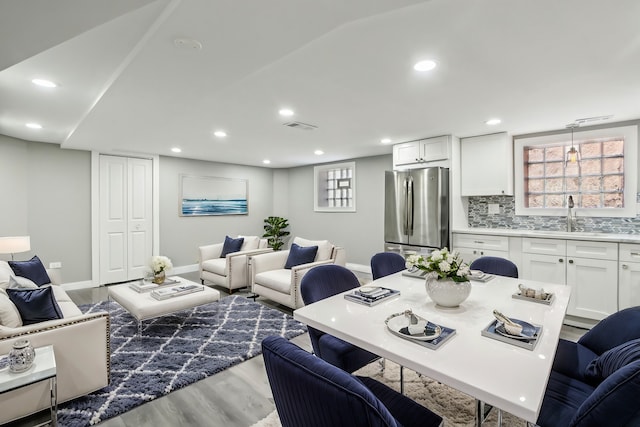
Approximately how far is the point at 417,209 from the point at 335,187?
8.98ft

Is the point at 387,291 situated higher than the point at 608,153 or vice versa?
the point at 608,153

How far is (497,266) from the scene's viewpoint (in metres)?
2.67

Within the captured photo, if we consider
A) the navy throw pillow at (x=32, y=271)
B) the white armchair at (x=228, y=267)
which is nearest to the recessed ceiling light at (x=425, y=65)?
the white armchair at (x=228, y=267)

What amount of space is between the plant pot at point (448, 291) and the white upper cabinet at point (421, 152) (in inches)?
115

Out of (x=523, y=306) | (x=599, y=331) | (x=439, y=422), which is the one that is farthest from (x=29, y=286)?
(x=599, y=331)

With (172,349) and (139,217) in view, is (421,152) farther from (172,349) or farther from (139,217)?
(139,217)

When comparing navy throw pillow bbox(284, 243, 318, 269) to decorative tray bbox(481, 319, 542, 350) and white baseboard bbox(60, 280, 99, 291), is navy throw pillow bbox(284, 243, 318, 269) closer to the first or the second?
decorative tray bbox(481, 319, 542, 350)

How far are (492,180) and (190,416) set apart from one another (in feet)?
13.7

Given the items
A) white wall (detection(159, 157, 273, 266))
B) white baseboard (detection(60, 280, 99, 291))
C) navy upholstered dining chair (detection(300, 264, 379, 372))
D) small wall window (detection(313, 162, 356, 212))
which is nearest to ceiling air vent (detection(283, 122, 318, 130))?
navy upholstered dining chair (detection(300, 264, 379, 372))

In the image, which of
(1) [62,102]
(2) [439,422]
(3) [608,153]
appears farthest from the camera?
(3) [608,153]

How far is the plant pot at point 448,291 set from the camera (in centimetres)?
170

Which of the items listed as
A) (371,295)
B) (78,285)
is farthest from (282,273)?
(78,285)

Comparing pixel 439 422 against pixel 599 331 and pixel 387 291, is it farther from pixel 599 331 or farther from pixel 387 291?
pixel 599 331

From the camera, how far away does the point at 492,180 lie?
4102 millimetres
